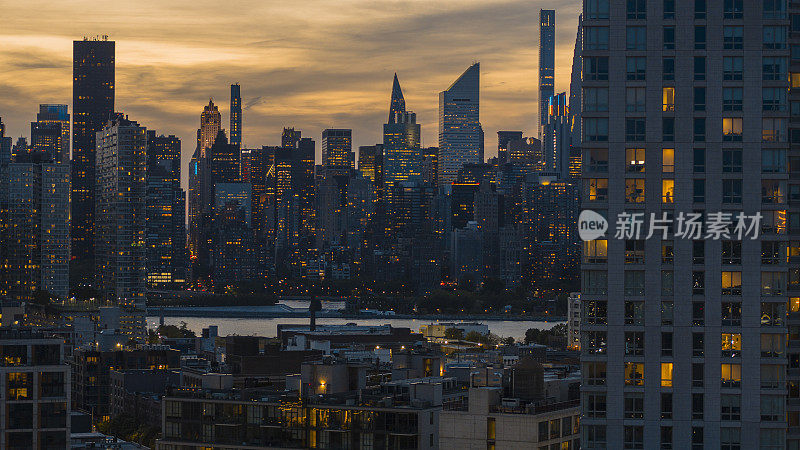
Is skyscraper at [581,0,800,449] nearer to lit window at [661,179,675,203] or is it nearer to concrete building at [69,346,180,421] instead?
lit window at [661,179,675,203]

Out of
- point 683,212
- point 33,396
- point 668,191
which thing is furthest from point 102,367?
point 683,212

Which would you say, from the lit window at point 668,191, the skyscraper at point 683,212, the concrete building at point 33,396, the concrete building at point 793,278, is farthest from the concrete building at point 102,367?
the lit window at point 668,191

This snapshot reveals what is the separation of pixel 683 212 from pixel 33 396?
142 feet

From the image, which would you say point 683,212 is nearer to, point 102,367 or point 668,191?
point 668,191

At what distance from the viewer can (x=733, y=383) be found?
54.2 meters

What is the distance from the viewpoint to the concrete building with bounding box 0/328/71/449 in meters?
83.0

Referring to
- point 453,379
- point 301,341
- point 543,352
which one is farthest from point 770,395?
point 301,341

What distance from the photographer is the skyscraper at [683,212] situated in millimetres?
54250

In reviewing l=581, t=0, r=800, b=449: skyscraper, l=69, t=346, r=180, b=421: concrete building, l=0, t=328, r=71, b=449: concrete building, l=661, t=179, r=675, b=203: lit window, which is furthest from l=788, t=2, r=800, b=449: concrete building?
l=69, t=346, r=180, b=421: concrete building

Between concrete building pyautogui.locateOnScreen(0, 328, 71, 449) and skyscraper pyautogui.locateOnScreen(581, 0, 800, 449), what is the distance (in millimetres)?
38977

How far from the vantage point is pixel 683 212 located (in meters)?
54.9

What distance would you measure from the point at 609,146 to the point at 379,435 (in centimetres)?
3003

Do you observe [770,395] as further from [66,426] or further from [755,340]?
[66,426]

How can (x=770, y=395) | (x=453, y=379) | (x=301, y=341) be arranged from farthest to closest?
(x=301, y=341), (x=453, y=379), (x=770, y=395)
